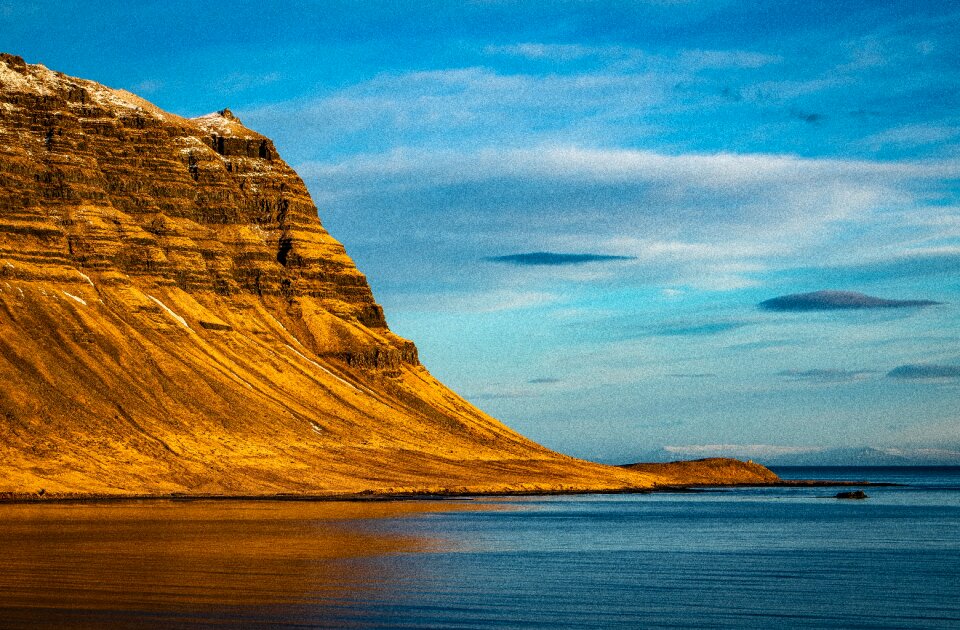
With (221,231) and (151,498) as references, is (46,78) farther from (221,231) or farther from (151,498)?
(151,498)

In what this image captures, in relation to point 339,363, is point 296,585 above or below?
below

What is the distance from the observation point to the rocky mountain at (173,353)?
132 m

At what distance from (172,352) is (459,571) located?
4481 inches

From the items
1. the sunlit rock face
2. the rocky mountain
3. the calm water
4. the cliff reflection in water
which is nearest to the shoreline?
the rocky mountain

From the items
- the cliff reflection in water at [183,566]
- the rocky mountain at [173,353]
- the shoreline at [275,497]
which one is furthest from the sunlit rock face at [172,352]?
the cliff reflection in water at [183,566]

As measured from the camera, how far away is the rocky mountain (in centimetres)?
13212

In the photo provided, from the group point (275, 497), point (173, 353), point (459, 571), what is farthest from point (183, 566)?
point (173, 353)

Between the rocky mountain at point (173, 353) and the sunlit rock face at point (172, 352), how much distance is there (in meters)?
0.30

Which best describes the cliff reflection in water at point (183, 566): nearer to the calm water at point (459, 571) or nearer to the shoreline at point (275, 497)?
the calm water at point (459, 571)

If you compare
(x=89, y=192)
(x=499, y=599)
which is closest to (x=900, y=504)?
(x=499, y=599)

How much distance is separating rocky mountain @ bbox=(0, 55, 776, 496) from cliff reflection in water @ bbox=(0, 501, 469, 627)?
4692 centimetres

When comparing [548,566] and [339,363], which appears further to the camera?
[339,363]

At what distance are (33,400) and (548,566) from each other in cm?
9557

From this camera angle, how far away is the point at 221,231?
194m
